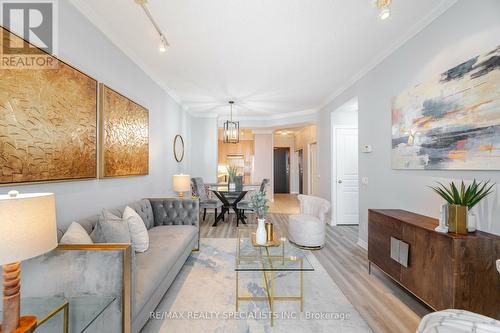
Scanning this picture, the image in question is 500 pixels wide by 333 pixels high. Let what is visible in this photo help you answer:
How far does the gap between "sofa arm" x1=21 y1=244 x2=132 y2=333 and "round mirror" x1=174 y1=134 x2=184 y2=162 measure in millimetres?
3525

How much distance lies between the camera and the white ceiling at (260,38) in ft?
6.66

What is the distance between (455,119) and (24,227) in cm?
304

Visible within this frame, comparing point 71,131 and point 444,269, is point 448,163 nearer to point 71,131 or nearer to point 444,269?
point 444,269

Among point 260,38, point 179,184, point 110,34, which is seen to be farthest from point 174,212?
point 260,38

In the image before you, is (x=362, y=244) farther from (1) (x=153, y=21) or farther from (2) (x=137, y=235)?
(1) (x=153, y=21)

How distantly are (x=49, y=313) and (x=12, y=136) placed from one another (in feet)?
3.81

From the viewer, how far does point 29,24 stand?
1.60m

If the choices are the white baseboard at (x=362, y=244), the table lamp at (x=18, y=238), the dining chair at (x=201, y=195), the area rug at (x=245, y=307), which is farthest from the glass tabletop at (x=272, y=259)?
the dining chair at (x=201, y=195)

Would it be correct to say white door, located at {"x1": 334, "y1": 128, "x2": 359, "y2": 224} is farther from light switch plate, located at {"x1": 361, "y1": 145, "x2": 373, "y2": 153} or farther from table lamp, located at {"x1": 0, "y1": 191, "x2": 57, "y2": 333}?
table lamp, located at {"x1": 0, "y1": 191, "x2": 57, "y2": 333}

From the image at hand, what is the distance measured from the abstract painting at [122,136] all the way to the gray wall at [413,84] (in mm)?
3419

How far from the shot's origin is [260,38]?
252 centimetres

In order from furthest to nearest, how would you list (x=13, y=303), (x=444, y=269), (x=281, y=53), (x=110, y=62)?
(x=281, y=53) → (x=110, y=62) → (x=444, y=269) → (x=13, y=303)

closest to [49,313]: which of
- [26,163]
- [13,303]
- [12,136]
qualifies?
[13,303]

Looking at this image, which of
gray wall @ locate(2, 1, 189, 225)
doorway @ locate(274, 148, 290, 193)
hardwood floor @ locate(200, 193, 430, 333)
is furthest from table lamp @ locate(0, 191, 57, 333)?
doorway @ locate(274, 148, 290, 193)
